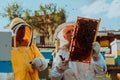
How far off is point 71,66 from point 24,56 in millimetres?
828

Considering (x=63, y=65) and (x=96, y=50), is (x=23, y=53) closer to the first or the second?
(x=63, y=65)

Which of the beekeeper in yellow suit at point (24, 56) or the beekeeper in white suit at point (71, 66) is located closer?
the beekeeper in white suit at point (71, 66)

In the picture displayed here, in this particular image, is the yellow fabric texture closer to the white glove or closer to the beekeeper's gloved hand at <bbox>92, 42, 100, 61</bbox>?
the white glove

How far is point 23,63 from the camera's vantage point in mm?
5188

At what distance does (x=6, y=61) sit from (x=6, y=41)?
211 millimetres

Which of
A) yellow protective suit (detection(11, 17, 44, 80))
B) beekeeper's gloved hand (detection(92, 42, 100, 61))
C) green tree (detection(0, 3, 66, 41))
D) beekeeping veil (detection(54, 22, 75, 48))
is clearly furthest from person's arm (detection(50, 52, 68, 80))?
green tree (detection(0, 3, 66, 41))

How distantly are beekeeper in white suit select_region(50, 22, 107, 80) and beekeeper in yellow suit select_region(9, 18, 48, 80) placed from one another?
20.0 inches

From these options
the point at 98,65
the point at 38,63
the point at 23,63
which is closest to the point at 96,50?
the point at 98,65

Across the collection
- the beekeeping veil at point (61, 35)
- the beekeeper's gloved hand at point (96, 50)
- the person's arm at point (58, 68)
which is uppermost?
the beekeeping veil at point (61, 35)

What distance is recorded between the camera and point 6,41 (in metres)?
4.11

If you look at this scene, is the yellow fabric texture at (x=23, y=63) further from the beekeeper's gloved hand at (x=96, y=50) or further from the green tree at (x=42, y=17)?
the green tree at (x=42, y=17)

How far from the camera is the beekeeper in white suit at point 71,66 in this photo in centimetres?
457

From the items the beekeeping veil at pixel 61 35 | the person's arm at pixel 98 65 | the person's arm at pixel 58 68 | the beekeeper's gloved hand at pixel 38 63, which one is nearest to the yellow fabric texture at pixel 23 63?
the beekeeper's gloved hand at pixel 38 63

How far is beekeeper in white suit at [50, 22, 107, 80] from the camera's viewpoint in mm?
4568
